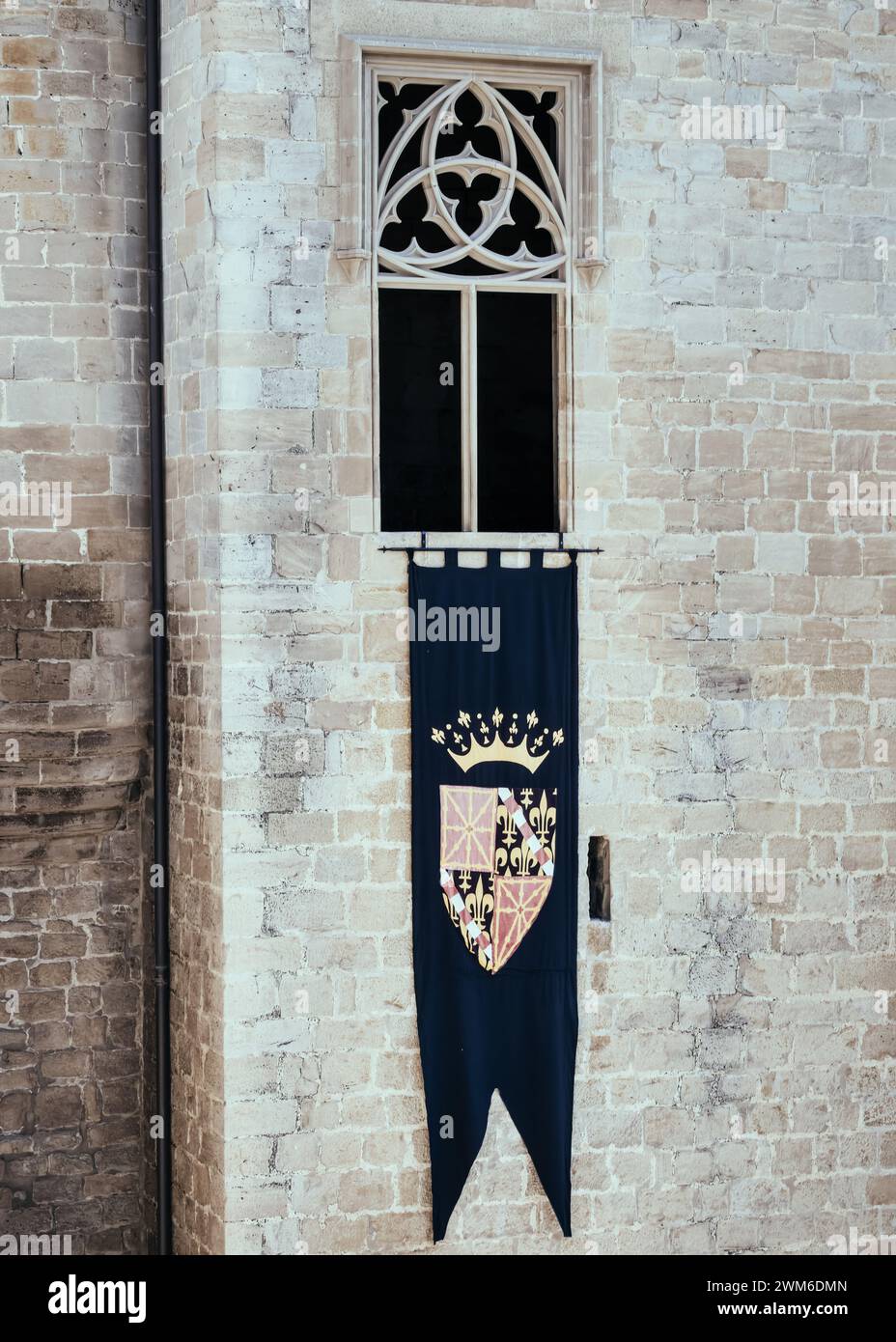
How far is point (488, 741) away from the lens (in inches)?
337

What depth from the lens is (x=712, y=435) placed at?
8828 millimetres

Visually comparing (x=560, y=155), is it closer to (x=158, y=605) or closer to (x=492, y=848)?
(x=158, y=605)

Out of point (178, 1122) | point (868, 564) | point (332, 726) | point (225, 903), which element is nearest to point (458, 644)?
point (332, 726)

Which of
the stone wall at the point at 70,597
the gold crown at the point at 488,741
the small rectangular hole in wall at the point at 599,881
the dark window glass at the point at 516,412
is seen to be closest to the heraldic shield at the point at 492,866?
the gold crown at the point at 488,741

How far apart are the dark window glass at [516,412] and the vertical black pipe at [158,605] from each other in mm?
1803

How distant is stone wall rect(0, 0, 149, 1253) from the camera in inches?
351

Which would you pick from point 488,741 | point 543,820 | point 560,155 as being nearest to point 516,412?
point 560,155

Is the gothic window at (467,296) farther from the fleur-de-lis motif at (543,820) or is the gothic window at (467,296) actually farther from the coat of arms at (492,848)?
the fleur-de-lis motif at (543,820)

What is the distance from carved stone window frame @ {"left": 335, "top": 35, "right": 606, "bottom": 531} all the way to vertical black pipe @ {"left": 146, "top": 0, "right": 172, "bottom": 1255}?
119cm

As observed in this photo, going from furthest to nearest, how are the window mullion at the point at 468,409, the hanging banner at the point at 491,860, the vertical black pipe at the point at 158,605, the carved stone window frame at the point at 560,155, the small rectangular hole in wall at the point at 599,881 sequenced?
1. the vertical black pipe at the point at 158,605
2. the small rectangular hole in wall at the point at 599,881
3. the window mullion at the point at 468,409
4. the hanging banner at the point at 491,860
5. the carved stone window frame at the point at 560,155

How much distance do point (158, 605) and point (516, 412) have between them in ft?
7.39

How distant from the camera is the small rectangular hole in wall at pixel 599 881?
872cm
